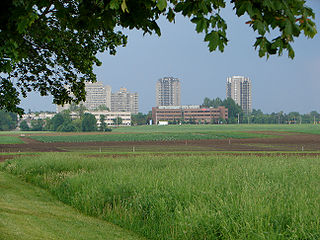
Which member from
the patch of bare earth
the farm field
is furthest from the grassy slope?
the patch of bare earth

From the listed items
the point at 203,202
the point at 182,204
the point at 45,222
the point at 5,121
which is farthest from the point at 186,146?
the point at 5,121

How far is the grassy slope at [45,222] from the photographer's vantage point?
9.02 m

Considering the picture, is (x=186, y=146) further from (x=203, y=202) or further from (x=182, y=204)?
(x=203, y=202)

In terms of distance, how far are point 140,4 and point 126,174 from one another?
8.88 m

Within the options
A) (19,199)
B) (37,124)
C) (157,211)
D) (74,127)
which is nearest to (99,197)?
(157,211)

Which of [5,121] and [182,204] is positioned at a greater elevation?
[5,121]

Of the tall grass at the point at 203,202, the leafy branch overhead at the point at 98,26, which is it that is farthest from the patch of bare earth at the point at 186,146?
the tall grass at the point at 203,202

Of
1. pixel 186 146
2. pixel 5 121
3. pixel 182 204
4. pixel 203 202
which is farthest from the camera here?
pixel 5 121

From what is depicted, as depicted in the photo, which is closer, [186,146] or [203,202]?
[203,202]

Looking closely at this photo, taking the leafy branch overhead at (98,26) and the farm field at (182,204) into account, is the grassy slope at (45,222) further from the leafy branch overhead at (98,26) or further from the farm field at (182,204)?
the leafy branch overhead at (98,26)

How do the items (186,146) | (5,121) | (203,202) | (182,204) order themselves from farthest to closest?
(5,121) < (186,146) < (182,204) < (203,202)

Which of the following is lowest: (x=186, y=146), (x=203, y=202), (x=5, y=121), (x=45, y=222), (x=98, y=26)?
(x=186, y=146)

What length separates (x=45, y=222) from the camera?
10305mm

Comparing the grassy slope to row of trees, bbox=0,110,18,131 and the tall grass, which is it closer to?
the tall grass
